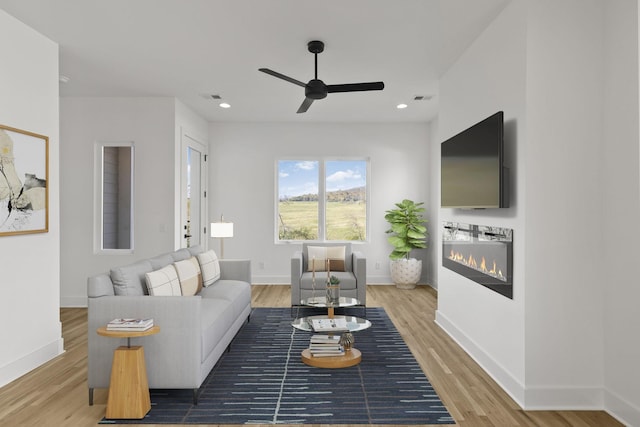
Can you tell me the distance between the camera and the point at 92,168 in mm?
5715

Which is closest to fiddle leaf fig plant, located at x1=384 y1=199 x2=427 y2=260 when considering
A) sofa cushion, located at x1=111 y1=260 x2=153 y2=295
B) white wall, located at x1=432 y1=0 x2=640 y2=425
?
white wall, located at x1=432 y1=0 x2=640 y2=425

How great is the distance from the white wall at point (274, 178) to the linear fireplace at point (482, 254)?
2.98 metres

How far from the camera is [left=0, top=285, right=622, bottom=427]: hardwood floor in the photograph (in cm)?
267

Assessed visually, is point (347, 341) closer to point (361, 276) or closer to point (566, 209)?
point (361, 276)

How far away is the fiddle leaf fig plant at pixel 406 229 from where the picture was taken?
7000 mm

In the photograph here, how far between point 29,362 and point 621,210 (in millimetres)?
4407

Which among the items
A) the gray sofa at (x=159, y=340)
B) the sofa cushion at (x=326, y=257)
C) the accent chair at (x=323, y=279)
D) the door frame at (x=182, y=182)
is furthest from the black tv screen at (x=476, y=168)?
the door frame at (x=182, y=182)

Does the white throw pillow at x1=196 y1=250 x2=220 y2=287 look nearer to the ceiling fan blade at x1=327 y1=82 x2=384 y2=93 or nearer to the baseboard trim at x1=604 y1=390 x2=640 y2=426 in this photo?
the ceiling fan blade at x1=327 y1=82 x2=384 y2=93

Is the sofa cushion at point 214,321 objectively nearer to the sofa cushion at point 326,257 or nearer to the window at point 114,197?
the sofa cushion at point 326,257

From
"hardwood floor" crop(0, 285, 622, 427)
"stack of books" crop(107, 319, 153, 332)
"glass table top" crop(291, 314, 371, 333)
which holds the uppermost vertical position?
"stack of books" crop(107, 319, 153, 332)

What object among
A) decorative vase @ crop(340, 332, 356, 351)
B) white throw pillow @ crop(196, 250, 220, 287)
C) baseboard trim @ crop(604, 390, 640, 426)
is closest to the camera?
baseboard trim @ crop(604, 390, 640, 426)

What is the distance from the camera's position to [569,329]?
2842mm

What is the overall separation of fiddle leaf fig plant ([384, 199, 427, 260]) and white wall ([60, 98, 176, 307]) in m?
3.42

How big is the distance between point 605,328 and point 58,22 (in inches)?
179
